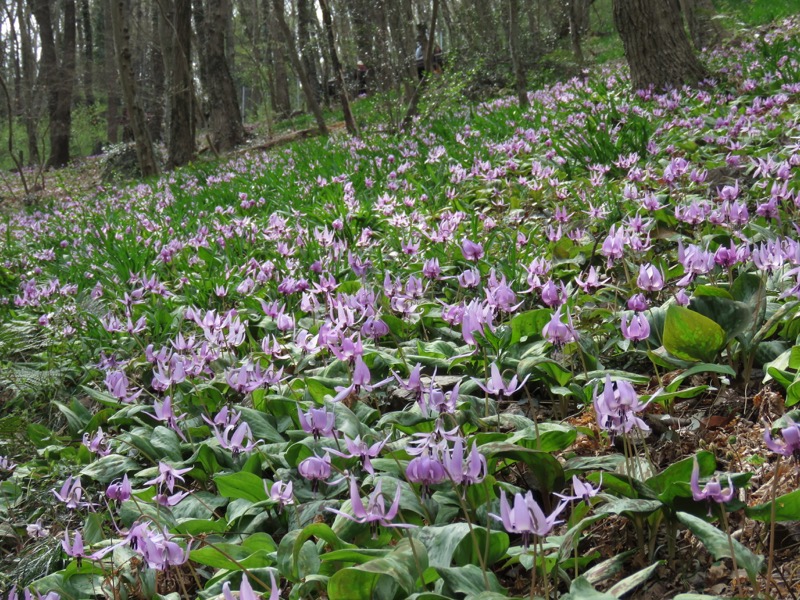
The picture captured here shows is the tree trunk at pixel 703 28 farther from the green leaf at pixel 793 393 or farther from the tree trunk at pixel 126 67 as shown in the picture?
the green leaf at pixel 793 393

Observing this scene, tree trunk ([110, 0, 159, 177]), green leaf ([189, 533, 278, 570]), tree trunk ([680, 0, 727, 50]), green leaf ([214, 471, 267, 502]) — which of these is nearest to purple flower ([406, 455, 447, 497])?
green leaf ([189, 533, 278, 570])

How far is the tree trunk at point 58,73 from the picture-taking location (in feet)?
66.1

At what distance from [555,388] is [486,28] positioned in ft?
63.7

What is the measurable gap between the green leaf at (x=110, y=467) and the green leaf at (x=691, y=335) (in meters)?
1.72

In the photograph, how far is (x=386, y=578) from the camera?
1.31 m

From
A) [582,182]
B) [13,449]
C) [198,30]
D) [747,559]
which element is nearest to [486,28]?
[198,30]

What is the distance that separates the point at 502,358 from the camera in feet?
7.61

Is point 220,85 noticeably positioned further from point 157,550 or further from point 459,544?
point 459,544

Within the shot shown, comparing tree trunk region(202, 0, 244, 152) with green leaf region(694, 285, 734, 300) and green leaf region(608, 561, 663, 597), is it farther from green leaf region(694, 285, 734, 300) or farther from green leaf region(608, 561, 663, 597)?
green leaf region(608, 561, 663, 597)

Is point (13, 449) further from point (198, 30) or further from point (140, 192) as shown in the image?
point (198, 30)

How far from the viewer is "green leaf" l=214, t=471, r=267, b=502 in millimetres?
Answer: 1803

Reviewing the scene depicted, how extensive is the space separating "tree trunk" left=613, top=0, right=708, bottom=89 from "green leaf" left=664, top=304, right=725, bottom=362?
19.1ft

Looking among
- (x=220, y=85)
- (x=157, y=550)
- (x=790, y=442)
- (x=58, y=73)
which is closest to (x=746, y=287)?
(x=790, y=442)

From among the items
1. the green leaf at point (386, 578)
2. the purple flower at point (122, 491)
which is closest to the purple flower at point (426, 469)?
the green leaf at point (386, 578)
